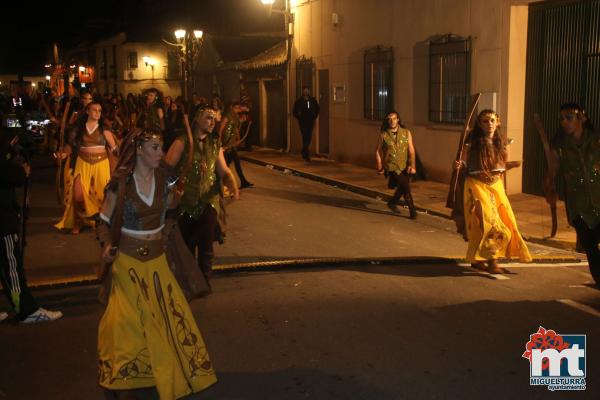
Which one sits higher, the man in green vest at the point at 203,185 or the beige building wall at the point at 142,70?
the beige building wall at the point at 142,70

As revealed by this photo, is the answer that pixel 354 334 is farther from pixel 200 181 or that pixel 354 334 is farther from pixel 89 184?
pixel 89 184

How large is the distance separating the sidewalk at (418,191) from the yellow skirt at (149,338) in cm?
664

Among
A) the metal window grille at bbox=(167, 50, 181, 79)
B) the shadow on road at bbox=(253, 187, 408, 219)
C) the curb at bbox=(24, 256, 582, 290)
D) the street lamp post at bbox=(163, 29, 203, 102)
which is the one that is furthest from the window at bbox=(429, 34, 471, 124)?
the metal window grille at bbox=(167, 50, 181, 79)

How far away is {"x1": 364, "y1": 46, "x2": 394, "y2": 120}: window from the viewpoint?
1805cm

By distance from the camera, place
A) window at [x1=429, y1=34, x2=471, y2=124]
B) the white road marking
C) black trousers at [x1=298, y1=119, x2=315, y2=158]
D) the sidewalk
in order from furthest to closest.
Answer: black trousers at [x1=298, y1=119, x2=315, y2=158], window at [x1=429, y1=34, x2=471, y2=124], the sidewalk, the white road marking

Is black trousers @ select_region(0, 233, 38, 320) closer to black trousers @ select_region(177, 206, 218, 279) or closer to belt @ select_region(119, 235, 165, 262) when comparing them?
black trousers @ select_region(177, 206, 218, 279)

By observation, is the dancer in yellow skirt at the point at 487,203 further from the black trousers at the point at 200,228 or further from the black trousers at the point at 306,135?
the black trousers at the point at 306,135

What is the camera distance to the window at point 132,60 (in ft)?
190

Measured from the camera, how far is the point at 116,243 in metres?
4.82

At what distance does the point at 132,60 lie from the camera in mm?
58312

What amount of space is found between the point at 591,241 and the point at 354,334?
8.76 ft

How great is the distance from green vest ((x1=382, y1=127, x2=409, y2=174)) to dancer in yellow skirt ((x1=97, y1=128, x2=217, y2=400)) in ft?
24.6

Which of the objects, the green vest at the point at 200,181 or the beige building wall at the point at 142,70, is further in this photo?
the beige building wall at the point at 142,70

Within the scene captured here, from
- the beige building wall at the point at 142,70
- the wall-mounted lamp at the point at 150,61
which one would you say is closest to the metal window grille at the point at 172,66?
the beige building wall at the point at 142,70
